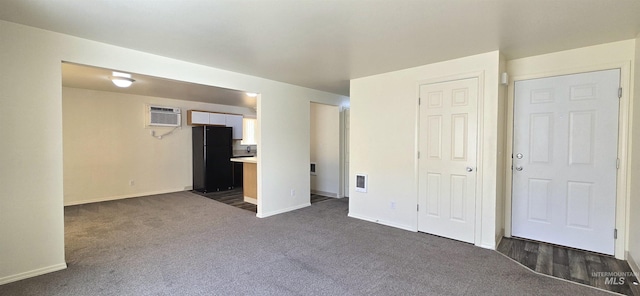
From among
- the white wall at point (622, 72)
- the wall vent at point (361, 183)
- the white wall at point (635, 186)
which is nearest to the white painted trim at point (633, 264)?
the white wall at point (635, 186)

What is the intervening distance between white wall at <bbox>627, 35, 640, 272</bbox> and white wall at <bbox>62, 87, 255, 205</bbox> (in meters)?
7.53

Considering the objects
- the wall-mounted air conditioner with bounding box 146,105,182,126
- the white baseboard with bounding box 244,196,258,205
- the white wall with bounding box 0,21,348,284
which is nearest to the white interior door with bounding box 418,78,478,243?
the white baseboard with bounding box 244,196,258,205

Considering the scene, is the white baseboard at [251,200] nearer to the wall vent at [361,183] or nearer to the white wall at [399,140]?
the white wall at [399,140]

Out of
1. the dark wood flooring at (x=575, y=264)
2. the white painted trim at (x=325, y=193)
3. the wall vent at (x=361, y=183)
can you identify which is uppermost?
the wall vent at (x=361, y=183)

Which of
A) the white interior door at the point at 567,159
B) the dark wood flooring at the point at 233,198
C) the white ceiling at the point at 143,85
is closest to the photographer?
the white interior door at the point at 567,159

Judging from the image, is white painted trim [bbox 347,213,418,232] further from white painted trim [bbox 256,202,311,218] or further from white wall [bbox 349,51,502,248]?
white painted trim [bbox 256,202,311,218]

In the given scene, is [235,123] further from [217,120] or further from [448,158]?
[448,158]

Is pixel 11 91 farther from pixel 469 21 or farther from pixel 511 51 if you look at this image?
pixel 511 51

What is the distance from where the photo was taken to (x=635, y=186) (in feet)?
8.51

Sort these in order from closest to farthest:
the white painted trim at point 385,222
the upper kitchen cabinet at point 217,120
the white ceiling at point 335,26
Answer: the white ceiling at point 335,26 < the white painted trim at point 385,222 < the upper kitchen cabinet at point 217,120

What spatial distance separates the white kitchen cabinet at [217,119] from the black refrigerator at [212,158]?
296 millimetres

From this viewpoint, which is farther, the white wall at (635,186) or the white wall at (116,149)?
the white wall at (116,149)

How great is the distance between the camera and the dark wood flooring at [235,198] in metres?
5.12

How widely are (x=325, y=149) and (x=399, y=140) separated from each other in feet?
8.10
